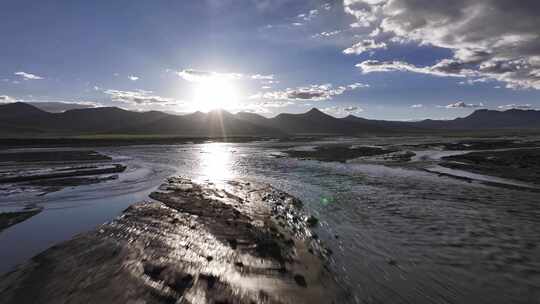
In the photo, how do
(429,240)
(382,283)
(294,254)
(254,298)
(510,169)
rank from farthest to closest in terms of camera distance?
1. (510,169)
2. (429,240)
3. (294,254)
4. (382,283)
5. (254,298)

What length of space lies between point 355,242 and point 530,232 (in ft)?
26.9

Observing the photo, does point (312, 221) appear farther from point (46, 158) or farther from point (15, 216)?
Answer: point (46, 158)

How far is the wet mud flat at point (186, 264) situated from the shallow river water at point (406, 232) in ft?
3.92

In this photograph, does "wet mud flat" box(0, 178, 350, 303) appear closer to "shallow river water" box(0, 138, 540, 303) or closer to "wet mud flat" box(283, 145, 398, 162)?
"shallow river water" box(0, 138, 540, 303)

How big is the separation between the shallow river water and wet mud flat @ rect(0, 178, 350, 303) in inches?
47.0

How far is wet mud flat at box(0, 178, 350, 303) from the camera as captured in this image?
7.78m

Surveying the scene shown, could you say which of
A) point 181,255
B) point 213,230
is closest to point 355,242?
point 213,230

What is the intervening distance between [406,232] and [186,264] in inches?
392

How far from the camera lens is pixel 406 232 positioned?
13.2 m

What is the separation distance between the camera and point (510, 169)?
30.0m

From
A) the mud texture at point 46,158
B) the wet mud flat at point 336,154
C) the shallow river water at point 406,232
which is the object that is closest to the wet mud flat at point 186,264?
the shallow river water at point 406,232

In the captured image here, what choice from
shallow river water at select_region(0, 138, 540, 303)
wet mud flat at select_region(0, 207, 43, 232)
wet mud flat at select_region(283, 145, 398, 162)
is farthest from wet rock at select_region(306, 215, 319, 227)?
wet mud flat at select_region(283, 145, 398, 162)

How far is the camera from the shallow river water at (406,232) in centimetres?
887

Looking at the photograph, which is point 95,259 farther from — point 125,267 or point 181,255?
point 181,255
